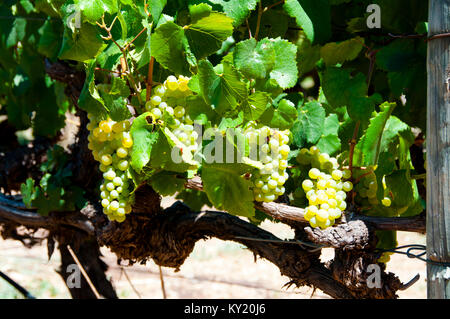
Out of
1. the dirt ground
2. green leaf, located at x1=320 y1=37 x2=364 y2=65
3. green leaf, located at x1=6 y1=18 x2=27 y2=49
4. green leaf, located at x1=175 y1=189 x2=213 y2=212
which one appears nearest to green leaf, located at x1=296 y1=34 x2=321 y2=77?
green leaf, located at x1=320 y1=37 x2=364 y2=65

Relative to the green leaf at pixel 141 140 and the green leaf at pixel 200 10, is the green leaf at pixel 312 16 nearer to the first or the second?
the green leaf at pixel 200 10

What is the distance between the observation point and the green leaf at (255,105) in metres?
1.28

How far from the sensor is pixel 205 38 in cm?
126

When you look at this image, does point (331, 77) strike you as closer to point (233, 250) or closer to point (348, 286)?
point (348, 286)

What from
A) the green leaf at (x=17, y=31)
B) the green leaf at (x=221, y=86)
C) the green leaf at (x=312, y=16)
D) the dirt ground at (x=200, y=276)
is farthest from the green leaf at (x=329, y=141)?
the dirt ground at (x=200, y=276)

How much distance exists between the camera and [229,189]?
53.7 inches

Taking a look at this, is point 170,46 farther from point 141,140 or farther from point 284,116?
point 284,116

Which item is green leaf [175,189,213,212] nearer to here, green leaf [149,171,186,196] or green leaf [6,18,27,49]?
green leaf [149,171,186,196]

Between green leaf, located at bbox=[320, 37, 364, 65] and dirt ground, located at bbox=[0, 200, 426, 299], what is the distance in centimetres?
262

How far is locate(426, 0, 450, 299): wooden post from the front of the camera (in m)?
1.17

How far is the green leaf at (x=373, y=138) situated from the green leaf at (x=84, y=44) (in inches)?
25.8

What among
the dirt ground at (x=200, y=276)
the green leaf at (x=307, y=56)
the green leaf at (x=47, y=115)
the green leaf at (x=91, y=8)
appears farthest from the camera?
the dirt ground at (x=200, y=276)
